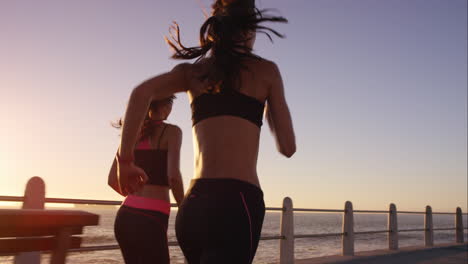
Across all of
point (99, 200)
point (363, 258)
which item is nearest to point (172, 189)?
point (99, 200)

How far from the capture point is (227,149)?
1.48 meters

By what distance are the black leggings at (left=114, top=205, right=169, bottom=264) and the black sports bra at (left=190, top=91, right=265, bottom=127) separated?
1.03 meters

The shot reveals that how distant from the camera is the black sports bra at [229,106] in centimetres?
151

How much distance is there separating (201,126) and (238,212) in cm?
31

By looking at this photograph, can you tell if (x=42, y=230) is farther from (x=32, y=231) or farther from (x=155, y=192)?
(x=155, y=192)

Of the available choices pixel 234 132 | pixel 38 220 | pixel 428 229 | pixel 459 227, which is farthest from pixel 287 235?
pixel 459 227

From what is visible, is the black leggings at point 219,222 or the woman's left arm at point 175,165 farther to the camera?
the woman's left arm at point 175,165

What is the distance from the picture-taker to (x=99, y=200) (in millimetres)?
5664

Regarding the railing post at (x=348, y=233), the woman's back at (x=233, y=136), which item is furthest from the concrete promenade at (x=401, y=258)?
the woman's back at (x=233, y=136)

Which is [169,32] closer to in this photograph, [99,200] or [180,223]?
[180,223]

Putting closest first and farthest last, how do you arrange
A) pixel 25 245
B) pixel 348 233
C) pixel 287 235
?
pixel 25 245 → pixel 287 235 → pixel 348 233

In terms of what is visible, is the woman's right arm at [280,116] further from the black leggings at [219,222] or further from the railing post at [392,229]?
the railing post at [392,229]

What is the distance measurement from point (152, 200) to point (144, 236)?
0.19m

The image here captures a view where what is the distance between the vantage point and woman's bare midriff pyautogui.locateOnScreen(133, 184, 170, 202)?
2.44 m
